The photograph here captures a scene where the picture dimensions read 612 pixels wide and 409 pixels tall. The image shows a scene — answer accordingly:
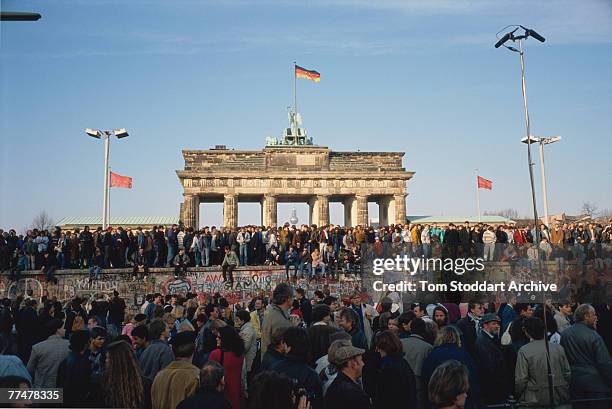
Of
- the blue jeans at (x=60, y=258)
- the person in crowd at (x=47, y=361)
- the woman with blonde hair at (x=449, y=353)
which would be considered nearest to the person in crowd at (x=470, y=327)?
the woman with blonde hair at (x=449, y=353)

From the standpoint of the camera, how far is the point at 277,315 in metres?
7.04

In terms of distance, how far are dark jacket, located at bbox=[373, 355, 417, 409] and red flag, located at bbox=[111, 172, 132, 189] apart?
32.2 m

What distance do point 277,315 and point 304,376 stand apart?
2052mm

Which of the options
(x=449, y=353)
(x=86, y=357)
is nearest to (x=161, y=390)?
(x=86, y=357)

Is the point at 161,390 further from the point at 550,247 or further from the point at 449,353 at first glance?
the point at 550,247

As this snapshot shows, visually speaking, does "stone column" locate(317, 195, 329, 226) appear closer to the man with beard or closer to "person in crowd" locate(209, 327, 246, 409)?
the man with beard

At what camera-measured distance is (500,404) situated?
6.50 metres

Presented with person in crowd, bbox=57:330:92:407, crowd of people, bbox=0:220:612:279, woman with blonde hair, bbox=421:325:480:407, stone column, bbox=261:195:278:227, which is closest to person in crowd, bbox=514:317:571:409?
woman with blonde hair, bbox=421:325:480:407

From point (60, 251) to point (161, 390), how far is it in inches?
737

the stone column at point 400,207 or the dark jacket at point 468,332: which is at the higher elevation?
the stone column at point 400,207

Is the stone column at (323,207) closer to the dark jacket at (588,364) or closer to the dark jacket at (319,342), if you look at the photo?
the dark jacket at (588,364)

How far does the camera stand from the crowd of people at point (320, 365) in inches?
170

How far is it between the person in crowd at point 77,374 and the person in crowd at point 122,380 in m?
0.80

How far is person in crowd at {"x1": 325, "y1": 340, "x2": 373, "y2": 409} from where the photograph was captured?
427 cm
